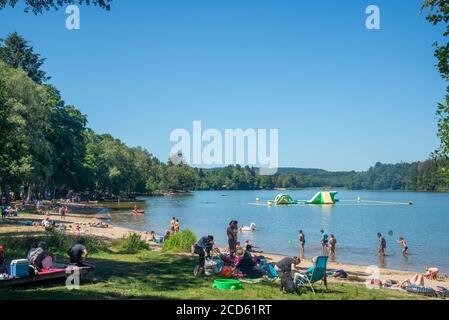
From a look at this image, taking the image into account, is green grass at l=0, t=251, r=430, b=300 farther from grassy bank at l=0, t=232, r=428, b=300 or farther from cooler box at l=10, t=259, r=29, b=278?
cooler box at l=10, t=259, r=29, b=278

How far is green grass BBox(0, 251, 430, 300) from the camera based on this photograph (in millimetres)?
10453

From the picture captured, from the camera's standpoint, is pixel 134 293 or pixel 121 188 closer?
pixel 134 293

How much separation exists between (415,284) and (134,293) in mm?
11597

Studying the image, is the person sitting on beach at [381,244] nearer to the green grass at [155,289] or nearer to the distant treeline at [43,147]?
the distant treeline at [43,147]

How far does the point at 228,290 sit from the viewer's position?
1177 cm

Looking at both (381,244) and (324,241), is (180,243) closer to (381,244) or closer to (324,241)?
(324,241)

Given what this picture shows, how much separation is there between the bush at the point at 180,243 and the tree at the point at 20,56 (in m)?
49.4

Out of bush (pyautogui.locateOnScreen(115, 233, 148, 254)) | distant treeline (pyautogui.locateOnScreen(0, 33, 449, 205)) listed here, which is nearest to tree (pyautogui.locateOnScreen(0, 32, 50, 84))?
distant treeline (pyautogui.locateOnScreen(0, 33, 449, 205))

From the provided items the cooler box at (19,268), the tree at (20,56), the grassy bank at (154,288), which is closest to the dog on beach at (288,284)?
the grassy bank at (154,288)

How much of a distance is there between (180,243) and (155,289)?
10.8 m

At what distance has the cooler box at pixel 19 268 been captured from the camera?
11000mm

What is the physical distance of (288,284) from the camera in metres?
11.8

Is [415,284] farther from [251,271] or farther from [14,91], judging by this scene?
[14,91]
